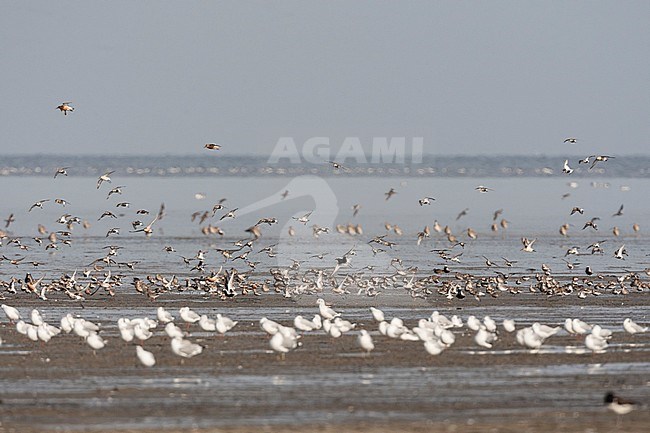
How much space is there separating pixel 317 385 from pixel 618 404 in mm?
3593

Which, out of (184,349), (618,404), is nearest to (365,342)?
(184,349)

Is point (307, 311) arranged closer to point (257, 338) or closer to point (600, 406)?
point (257, 338)

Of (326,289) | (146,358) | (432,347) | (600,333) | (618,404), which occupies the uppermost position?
(326,289)

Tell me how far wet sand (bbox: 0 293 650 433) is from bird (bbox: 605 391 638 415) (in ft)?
0.48

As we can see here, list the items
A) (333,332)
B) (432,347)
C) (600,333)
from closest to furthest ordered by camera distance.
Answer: (432,347) < (600,333) < (333,332)

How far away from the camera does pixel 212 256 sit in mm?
38000

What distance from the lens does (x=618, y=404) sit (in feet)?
45.7

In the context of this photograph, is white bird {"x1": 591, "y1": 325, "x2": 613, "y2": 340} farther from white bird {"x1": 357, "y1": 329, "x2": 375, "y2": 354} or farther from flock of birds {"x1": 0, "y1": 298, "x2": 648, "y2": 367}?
white bird {"x1": 357, "y1": 329, "x2": 375, "y2": 354}

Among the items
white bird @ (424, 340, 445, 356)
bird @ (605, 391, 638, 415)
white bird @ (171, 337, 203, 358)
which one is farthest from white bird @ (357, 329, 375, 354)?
bird @ (605, 391, 638, 415)

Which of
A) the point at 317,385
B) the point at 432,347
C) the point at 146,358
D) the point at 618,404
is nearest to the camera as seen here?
the point at 618,404

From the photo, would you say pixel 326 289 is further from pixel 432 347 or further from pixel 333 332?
pixel 432 347

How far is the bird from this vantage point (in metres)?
13.7

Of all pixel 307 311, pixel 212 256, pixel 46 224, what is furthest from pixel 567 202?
pixel 307 311

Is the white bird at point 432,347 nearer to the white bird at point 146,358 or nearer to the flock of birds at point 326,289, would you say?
the flock of birds at point 326,289
